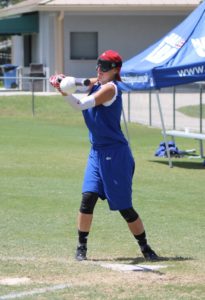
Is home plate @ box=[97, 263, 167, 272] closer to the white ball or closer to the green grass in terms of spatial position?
the white ball

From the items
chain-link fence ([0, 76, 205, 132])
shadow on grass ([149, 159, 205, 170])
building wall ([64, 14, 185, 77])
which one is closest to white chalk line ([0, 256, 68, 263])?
shadow on grass ([149, 159, 205, 170])

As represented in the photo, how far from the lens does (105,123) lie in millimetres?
8141

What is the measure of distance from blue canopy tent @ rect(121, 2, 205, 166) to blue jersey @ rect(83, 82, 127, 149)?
8.70 meters

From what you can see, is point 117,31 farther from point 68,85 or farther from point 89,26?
point 68,85

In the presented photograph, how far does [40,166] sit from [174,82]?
310 centimetres

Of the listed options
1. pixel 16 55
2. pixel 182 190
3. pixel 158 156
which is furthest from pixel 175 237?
pixel 16 55

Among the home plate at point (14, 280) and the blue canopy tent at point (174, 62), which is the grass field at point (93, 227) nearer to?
the home plate at point (14, 280)

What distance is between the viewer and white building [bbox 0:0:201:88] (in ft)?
131

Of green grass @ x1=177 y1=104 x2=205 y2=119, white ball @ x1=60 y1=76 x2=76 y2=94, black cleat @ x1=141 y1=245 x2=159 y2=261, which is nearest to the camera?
white ball @ x1=60 y1=76 x2=76 y2=94

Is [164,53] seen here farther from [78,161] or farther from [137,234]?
[137,234]

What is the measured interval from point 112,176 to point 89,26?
33140 mm

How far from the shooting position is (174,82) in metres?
17.0

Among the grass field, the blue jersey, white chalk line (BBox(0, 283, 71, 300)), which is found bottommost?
the grass field

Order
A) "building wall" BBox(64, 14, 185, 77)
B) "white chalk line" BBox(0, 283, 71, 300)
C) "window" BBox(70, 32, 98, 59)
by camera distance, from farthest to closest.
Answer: "window" BBox(70, 32, 98, 59)
"building wall" BBox(64, 14, 185, 77)
"white chalk line" BBox(0, 283, 71, 300)
